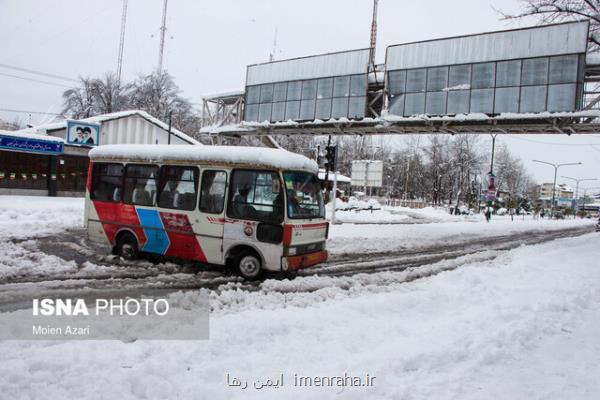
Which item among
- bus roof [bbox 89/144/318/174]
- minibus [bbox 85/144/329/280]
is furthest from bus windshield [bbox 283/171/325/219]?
bus roof [bbox 89/144/318/174]

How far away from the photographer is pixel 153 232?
31.1 feet

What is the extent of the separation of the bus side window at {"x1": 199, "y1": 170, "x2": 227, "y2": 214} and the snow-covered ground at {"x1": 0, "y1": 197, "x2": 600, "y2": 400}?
74.1 inches

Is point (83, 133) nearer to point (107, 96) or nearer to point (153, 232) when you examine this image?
point (153, 232)

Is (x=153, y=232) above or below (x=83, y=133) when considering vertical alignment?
below

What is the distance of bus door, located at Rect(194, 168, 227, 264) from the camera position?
873 centimetres

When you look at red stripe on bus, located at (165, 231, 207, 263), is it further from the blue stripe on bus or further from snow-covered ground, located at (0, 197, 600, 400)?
snow-covered ground, located at (0, 197, 600, 400)

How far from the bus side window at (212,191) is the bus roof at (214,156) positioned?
289 mm

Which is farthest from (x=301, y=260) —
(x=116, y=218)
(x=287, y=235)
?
(x=116, y=218)

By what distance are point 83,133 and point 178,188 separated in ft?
67.2

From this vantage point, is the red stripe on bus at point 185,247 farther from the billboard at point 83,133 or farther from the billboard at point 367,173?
the billboard at point 367,173

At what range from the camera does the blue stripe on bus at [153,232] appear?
938 centimetres

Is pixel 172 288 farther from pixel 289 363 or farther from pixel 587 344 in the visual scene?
pixel 587 344

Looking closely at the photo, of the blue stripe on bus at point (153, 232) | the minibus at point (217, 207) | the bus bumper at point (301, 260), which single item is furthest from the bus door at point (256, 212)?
the blue stripe on bus at point (153, 232)

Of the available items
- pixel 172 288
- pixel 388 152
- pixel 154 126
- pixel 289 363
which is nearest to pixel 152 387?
pixel 289 363
